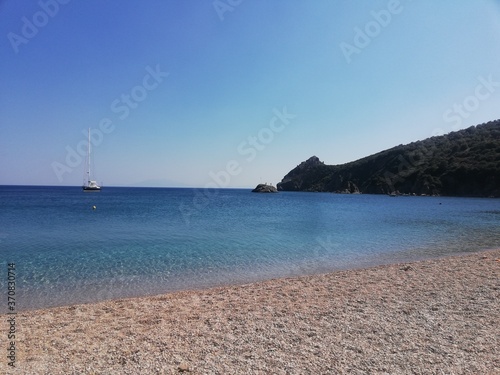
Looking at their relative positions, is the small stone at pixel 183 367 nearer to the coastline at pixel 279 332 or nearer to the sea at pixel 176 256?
the coastline at pixel 279 332

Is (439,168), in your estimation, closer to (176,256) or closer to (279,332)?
(176,256)

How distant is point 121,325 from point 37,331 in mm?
1894

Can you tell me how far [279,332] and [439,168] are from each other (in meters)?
143

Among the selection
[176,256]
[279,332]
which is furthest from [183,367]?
[176,256]

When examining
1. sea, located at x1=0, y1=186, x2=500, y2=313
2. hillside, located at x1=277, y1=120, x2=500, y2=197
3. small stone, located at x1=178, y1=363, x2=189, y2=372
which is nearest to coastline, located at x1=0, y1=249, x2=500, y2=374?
small stone, located at x1=178, y1=363, x2=189, y2=372

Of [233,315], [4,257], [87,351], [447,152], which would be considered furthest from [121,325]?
[447,152]

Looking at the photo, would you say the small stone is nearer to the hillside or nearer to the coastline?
the coastline

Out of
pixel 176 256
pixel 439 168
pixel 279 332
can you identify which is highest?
pixel 439 168

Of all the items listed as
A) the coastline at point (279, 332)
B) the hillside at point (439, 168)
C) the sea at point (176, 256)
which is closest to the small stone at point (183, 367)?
the coastline at point (279, 332)

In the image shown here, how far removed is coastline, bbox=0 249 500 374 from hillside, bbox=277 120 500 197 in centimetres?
11986

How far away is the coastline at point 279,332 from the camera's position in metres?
5.34

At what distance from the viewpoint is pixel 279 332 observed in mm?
6672

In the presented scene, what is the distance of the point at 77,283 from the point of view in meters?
12.2

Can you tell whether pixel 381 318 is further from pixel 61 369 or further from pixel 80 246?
pixel 80 246
